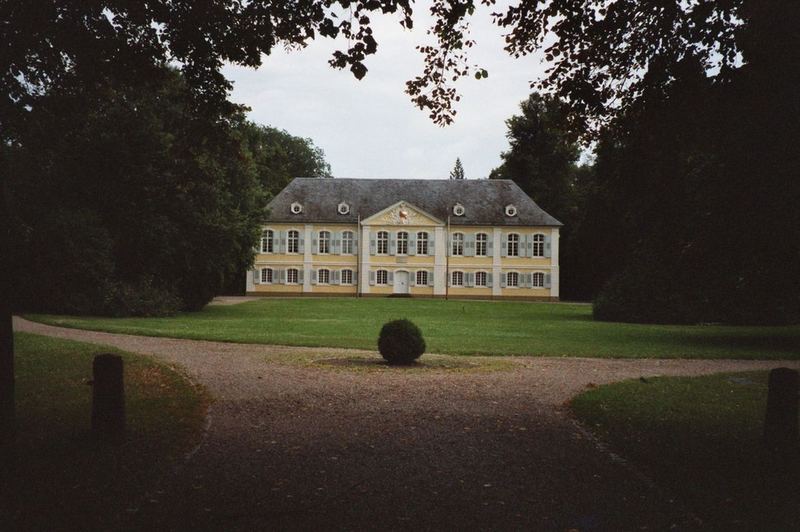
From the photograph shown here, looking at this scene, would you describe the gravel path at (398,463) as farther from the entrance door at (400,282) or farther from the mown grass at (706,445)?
the entrance door at (400,282)

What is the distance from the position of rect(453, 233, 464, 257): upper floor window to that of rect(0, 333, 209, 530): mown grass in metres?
40.4

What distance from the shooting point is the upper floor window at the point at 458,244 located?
166 feet

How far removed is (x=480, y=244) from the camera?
1998 inches

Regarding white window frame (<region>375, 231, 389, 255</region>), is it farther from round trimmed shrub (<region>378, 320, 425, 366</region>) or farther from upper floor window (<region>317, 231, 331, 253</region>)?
round trimmed shrub (<region>378, 320, 425, 366</region>)

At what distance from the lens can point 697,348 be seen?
1755 centimetres

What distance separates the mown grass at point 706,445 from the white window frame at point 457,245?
129ft

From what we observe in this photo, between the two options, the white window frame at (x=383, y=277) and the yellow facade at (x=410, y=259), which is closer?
the yellow facade at (x=410, y=259)

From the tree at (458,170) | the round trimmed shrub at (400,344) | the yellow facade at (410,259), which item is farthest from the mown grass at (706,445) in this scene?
the tree at (458,170)

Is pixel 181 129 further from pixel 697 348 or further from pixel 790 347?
pixel 790 347

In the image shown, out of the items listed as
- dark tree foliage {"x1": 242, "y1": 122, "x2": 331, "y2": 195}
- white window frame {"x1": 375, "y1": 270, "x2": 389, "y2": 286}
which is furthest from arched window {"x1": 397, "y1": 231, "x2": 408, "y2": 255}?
dark tree foliage {"x1": 242, "y1": 122, "x2": 331, "y2": 195}

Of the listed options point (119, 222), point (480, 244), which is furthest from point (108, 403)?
point (480, 244)

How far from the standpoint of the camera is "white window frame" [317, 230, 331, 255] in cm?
5094

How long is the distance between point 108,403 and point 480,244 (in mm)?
45027

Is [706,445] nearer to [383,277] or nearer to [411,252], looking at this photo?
[411,252]
